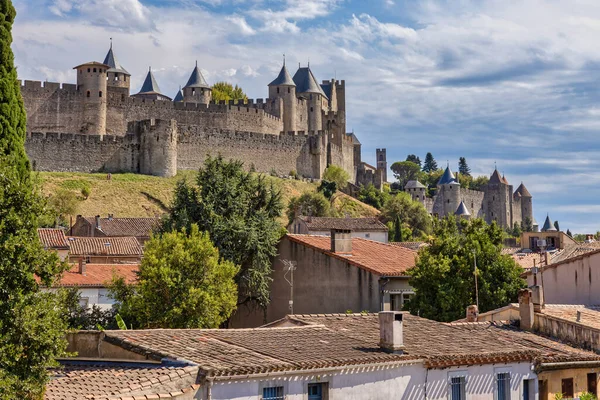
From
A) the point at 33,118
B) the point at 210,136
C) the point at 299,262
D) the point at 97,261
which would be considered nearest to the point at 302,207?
the point at 210,136

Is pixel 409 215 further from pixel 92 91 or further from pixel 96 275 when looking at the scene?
pixel 96 275

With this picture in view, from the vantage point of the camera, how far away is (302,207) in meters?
79.4

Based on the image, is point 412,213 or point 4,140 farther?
point 412,213

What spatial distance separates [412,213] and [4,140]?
236 ft

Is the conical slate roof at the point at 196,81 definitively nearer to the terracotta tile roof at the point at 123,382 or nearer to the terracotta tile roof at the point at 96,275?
the terracotta tile roof at the point at 96,275

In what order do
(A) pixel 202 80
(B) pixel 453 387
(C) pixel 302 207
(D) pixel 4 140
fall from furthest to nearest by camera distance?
(A) pixel 202 80, (C) pixel 302 207, (D) pixel 4 140, (B) pixel 453 387

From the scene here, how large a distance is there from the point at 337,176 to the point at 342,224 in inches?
1530

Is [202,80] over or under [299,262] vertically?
over

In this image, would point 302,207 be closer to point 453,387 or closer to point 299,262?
point 299,262

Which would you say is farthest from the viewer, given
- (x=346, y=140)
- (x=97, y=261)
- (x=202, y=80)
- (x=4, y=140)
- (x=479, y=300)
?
(x=346, y=140)

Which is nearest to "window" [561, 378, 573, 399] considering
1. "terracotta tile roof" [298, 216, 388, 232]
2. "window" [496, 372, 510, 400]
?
"window" [496, 372, 510, 400]

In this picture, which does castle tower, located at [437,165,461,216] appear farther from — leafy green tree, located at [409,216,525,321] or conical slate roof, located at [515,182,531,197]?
leafy green tree, located at [409,216,525,321]

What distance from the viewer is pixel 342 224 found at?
2312 inches

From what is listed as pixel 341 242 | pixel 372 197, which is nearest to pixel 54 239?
pixel 341 242
